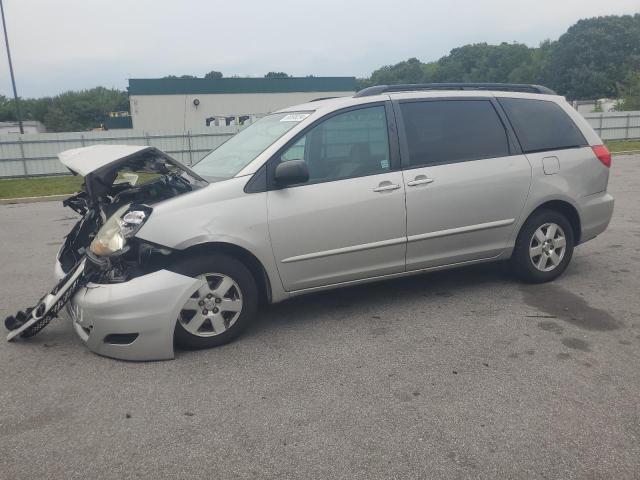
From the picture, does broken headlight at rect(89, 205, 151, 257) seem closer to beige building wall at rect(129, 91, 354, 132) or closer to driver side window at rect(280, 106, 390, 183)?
driver side window at rect(280, 106, 390, 183)

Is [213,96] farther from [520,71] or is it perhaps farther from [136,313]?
[520,71]

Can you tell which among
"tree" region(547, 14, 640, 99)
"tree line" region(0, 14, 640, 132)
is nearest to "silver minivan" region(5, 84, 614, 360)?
"tree line" region(0, 14, 640, 132)

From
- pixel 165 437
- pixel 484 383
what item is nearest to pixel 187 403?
pixel 165 437

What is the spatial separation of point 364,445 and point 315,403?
1.63 feet

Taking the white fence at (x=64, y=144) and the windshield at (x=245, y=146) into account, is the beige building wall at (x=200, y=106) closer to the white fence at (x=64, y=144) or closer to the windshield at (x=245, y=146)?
the white fence at (x=64, y=144)

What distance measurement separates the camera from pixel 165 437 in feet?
9.30

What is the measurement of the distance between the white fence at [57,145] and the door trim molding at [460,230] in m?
15.8

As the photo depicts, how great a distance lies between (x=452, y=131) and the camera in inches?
186

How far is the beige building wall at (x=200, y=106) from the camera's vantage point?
40969 mm

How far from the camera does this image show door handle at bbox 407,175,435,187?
14.4 feet

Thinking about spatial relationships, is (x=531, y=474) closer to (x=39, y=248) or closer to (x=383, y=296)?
(x=383, y=296)

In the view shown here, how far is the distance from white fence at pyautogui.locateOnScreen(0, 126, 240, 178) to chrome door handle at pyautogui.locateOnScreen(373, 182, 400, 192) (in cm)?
1587

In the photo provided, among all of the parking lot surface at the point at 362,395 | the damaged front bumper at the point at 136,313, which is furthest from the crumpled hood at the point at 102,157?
the parking lot surface at the point at 362,395

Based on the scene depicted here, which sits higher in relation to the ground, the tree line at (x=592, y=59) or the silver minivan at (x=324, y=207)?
the tree line at (x=592, y=59)
